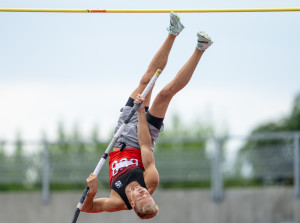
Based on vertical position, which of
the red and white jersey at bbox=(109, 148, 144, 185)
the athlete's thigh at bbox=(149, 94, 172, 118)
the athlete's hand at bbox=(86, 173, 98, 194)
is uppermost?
the athlete's thigh at bbox=(149, 94, 172, 118)

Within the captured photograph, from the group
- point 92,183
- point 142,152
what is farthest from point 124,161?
point 92,183

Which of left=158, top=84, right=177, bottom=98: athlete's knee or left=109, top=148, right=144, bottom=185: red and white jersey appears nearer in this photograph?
left=158, top=84, right=177, bottom=98: athlete's knee

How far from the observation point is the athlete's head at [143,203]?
6.93m

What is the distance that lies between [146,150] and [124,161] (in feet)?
1.26

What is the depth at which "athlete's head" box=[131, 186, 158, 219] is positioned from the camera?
22.7 ft

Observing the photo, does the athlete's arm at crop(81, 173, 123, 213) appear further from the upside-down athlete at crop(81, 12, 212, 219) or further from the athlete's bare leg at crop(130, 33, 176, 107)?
the athlete's bare leg at crop(130, 33, 176, 107)

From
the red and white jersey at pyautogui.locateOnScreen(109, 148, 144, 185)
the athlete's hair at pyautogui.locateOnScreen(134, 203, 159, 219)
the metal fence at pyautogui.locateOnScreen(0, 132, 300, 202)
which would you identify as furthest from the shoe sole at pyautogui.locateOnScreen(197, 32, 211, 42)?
the metal fence at pyautogui.locateOnScreen(0, 132, 300, 202)

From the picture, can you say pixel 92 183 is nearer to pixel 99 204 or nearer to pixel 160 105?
pixel 99 204

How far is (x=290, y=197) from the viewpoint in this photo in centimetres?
1258

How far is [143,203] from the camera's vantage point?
694cm

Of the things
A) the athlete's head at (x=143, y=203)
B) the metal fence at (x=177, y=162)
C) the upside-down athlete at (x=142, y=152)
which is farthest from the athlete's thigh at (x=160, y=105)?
the metal fence at (x=177, y=162)

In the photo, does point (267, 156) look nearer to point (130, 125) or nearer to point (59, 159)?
point (59, 159)

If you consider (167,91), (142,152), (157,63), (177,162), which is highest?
(157,63)

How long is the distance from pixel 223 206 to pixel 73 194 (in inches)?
112
